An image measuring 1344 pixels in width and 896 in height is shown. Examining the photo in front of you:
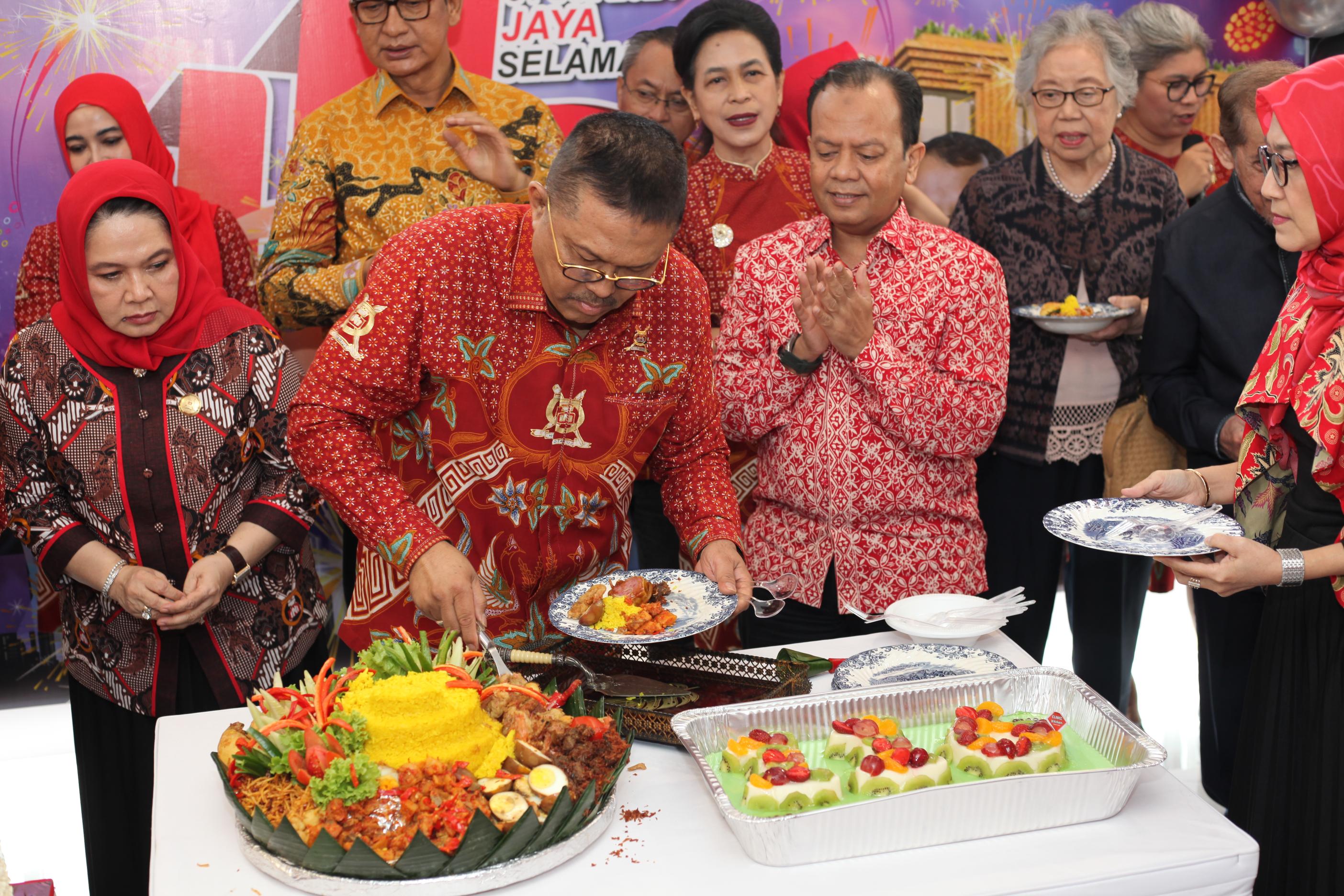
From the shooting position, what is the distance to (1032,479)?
336 cm

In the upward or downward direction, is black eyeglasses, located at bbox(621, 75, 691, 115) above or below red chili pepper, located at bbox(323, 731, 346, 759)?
above

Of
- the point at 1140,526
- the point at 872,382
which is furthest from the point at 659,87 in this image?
the point at 1140,526

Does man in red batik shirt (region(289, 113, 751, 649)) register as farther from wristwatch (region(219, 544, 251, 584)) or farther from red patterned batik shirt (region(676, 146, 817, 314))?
red patterned batik shirt (region(676, 146, 817, 314))

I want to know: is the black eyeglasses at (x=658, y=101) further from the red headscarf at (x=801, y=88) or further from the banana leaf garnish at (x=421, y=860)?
the banana leaf garnish at (x=421, y=860)

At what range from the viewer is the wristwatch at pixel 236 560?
2.68m

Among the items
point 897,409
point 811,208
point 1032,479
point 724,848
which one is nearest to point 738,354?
point 897,409

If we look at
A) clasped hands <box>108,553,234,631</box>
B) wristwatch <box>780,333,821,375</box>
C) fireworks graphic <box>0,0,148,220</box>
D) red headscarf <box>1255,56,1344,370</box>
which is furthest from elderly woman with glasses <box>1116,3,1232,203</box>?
fireworks graphic <box>0,0,148,220</box>

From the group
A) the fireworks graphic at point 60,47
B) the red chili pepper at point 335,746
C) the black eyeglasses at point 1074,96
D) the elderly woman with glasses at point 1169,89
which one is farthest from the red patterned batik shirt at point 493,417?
the elderly woman with glasses at point 1169,89

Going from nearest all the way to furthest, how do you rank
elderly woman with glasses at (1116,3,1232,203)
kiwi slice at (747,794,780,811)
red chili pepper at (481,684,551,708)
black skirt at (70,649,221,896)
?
kiwi slice at (747,794,780,811) < red chili pepper at (481,684,551,708) < black skirt at (70,649,221,896) < elderly woman with glasses at (1116,3,1232,203)

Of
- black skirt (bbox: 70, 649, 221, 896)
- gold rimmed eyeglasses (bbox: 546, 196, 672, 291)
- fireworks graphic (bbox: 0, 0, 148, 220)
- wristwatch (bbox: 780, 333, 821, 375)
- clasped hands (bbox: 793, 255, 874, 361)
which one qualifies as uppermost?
fireworks graphic (bbox: 0, 0, 148, 220)

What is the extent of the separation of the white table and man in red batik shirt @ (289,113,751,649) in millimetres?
553

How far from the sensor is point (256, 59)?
377 cm

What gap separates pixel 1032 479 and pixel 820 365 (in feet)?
3.39

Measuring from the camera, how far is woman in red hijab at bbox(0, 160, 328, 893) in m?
2.64
